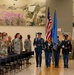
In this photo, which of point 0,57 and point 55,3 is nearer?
point 0,57

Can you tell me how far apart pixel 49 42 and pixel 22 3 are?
1171 centimetres

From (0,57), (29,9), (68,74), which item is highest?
(29,9)

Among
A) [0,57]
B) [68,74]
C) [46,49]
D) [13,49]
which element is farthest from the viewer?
[46,49]

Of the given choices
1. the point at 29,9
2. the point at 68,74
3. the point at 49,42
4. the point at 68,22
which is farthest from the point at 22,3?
the point at 68,74

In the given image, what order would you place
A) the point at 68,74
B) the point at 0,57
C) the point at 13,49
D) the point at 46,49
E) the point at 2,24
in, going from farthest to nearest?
the point at 2,24 < the point at 46,49 < the point at 13,49 < the point at 68,74 < the point at 0,57

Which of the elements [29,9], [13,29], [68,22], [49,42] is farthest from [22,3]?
[49,42]

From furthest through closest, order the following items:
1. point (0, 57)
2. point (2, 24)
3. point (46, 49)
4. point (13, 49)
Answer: point (2, 24) → point (46, 49) → point (13, 49) → point (0, 57)

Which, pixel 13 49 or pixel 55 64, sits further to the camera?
pixel 55 64

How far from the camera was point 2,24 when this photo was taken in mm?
27219

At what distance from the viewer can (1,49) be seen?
1133 centimetres

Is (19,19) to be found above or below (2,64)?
above

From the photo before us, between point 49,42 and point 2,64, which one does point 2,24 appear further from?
point 2,64

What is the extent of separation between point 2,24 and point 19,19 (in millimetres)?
1704

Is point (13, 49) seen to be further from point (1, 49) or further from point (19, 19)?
point (19, 19)
